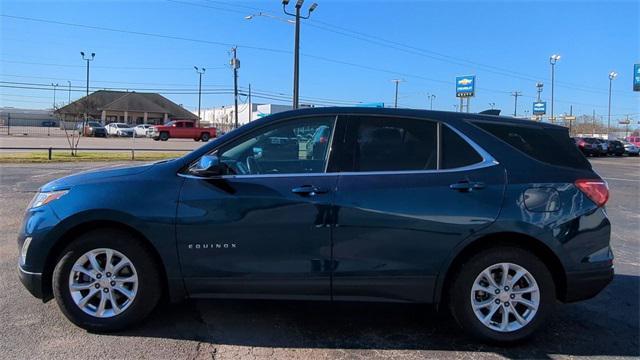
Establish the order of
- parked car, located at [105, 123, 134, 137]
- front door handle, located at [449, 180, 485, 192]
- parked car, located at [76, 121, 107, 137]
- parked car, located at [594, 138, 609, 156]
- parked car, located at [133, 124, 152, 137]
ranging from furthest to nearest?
parked car, located at [133, 124, 152, 137] < parked car, located at [105, 123, 134, 137] < parked car, located at [76, 121, 107, 137] < parked car, located at [594, 138, 609, 156] < front door handle, located at [449, 180, 485, 192]

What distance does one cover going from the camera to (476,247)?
3.93 m

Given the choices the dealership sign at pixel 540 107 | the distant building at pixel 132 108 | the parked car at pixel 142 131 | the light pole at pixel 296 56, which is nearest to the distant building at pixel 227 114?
the distant building at pixel 132 108

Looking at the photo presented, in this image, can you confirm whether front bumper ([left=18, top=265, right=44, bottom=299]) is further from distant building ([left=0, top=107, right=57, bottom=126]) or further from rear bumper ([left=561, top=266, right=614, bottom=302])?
distant building ([left=0, top=107, right=57, bottom=126])

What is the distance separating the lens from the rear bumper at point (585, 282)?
391cm

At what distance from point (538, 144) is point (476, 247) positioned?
0.97m

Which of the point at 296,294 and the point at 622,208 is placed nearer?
the point at 296,294

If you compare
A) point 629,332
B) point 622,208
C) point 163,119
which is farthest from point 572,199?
point 163,119

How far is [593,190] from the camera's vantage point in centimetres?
399

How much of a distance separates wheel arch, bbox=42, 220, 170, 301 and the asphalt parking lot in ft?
1.31

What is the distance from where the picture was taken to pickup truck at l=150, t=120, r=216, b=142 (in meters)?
48.9

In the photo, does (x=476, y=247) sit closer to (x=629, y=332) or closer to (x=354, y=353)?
(x=354, y=353)

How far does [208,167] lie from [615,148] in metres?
51.4

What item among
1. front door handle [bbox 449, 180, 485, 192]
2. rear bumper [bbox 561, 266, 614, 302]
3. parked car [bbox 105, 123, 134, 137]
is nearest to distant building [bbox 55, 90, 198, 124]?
parked car [bbox 105, 123, 134, 137]

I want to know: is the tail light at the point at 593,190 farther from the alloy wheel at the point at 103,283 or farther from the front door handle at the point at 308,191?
the alloy wheel at the point at 103,283
